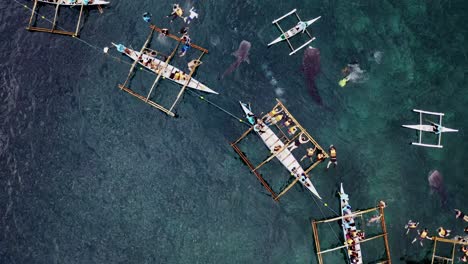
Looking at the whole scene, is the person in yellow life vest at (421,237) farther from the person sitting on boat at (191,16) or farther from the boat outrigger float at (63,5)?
the boat outrigger float at (63,5)

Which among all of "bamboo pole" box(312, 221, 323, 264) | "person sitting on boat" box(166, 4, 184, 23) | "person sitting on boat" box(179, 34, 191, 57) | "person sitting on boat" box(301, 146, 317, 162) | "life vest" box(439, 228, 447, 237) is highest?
"person sitting on boat" box(166, 4, 184, 23)

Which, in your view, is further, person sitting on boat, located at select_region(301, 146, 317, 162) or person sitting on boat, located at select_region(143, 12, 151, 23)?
person sitting on boat, located at select_region(143, 12, 151, 23)

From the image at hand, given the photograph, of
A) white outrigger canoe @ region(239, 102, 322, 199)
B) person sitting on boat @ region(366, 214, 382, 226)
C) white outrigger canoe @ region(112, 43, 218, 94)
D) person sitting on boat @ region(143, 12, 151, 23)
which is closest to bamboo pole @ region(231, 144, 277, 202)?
white outrigger canoe @ region(239, 102, 322, 199)

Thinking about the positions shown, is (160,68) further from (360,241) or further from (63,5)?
(360,241)

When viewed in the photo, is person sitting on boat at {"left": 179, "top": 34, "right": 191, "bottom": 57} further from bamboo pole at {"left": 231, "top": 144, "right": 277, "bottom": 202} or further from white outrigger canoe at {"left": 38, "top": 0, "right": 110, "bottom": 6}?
bamboo pole at {"left": 231, "top": 144, "right": 277, "bottom": 202}

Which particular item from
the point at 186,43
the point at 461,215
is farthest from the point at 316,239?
the point at 186,43

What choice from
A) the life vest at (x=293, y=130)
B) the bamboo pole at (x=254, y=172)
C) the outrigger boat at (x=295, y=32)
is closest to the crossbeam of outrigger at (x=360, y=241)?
the bamboo pole at (x=254, y=172)
